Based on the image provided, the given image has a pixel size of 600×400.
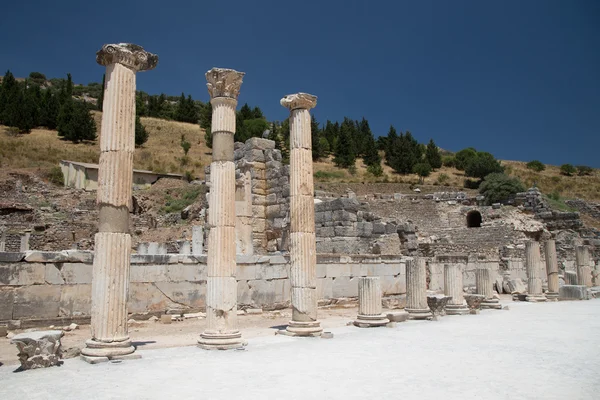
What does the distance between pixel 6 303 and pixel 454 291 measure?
11.6 meters

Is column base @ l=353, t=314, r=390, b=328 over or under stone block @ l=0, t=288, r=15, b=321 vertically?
under

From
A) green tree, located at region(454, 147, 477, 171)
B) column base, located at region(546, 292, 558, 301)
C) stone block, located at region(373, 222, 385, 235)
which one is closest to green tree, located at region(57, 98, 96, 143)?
stone block, located at region(373, 222, 385, 235)

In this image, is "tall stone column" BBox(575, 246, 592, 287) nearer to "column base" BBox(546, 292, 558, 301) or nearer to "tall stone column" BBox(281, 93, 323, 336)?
"column base" BBox(546, 292, 558, 301)

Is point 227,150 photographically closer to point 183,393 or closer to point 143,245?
point 183,393

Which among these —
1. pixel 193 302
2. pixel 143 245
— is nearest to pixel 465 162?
pixel 143 245

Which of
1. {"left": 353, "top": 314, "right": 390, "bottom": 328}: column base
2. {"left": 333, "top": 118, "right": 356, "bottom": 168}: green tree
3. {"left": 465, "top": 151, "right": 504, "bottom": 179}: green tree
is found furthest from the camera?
{"left": 333, "top": 118, "right": 356, "bottom": 168}: green tree

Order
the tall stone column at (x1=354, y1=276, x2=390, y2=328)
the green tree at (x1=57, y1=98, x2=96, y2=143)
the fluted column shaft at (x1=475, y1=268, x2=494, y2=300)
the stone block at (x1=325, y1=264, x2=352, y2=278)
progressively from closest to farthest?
the tall stone column at (x1=354, y1=276, x2=390, y2=328), the stone block at (x1=325, y1=264, x2=352, y2=278), the fluted column shaft at (x1=475, y1=268, x2=494, y2=300), the green tree at (x1=57, y1=98, x2=96, y2=143)

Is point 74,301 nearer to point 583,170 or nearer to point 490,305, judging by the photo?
point 490,305

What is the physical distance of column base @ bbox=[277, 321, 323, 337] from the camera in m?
10.1

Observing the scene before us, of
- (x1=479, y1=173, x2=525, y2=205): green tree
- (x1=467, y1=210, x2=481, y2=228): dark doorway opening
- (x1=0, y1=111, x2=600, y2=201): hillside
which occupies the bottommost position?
(x1=467, y1=210, x2=481, y2=228): dark doorway opening

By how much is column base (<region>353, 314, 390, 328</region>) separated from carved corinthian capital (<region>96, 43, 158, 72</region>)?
7.13 m

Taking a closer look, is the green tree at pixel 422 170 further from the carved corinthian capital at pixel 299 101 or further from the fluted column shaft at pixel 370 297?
the carved corinthian capital at pixel 299 101

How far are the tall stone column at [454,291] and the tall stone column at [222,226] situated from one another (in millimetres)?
7850

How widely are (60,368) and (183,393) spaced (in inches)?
100
